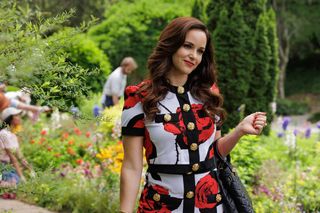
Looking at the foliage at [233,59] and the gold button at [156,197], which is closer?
the gold button at [156,197]

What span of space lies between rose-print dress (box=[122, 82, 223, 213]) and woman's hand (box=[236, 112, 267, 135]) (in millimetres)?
150

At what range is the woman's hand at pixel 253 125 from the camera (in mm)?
2555

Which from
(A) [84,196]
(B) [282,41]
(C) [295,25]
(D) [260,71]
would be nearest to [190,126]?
(A) [84,196]

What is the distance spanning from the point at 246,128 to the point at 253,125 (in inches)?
1.6

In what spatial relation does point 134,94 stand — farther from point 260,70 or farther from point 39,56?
point 260,70

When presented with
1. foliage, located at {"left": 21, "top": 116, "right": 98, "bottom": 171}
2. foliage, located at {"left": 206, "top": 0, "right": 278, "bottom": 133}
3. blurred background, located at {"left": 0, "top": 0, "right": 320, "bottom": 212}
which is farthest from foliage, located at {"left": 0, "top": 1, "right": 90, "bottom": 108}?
foliage, located at {"left": 206, "top": 0, "right": 278, "bottom": 133}

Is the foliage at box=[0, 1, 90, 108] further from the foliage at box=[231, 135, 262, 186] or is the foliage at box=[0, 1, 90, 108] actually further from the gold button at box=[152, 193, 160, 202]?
the foliage at box=[231, 135, 262, 186]

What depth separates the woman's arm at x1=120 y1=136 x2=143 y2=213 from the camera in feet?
8.30

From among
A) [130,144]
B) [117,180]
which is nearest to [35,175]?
[130,144]

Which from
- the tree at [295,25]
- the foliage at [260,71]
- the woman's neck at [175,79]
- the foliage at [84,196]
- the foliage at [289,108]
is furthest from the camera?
the tree at [295,25]

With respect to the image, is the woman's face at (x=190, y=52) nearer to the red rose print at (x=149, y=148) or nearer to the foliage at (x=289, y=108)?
the red rose print at (x=149, y=148)

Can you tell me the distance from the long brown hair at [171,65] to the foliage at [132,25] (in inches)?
676

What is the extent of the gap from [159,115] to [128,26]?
18.5 meters

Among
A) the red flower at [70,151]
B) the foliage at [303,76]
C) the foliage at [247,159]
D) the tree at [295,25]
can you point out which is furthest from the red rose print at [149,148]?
the foliage at [303,76]
